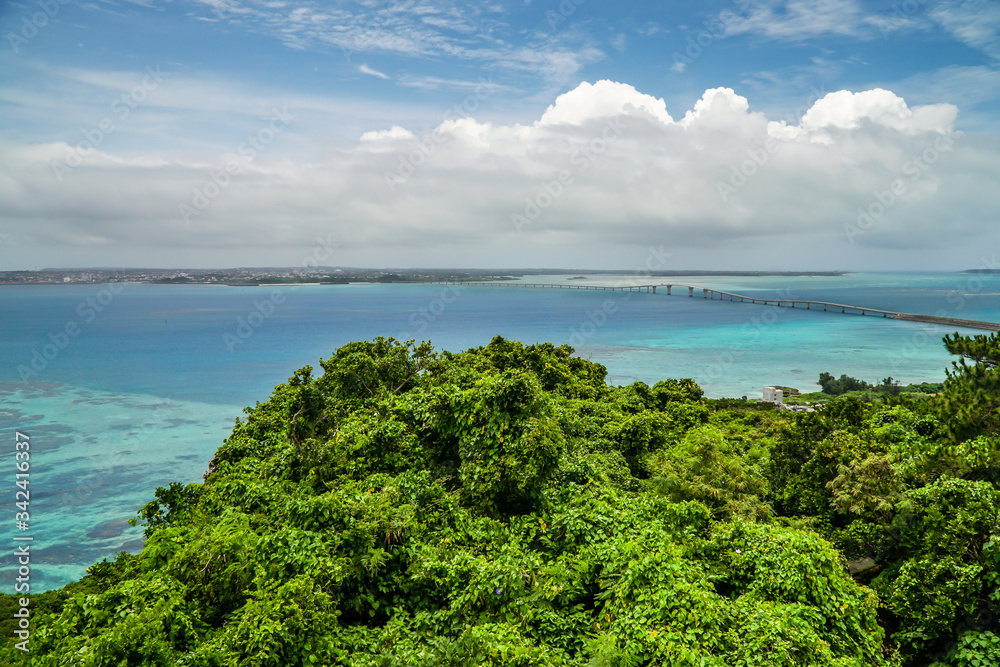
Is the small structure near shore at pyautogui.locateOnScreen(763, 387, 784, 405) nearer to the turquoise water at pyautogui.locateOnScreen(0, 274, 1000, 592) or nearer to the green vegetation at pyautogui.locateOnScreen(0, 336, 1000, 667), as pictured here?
the turquoise water at pyautogui.locateOnScreen(0, 274, 1000, 592)

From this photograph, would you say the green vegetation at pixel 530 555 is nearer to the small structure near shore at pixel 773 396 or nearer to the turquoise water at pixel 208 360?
the turquoise water at pixel 208 360

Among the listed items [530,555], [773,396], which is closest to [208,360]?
Result: [773,396]

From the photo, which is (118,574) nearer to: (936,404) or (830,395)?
(936,404)

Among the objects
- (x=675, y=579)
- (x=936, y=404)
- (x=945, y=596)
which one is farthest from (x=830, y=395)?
(x=675, y=579)

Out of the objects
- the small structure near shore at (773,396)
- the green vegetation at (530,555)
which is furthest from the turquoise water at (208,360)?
the green vegetation at (530,555)

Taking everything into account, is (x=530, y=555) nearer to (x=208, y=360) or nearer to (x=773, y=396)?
(x=773, y=396)

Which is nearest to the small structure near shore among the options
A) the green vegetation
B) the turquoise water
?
the turquoise water
